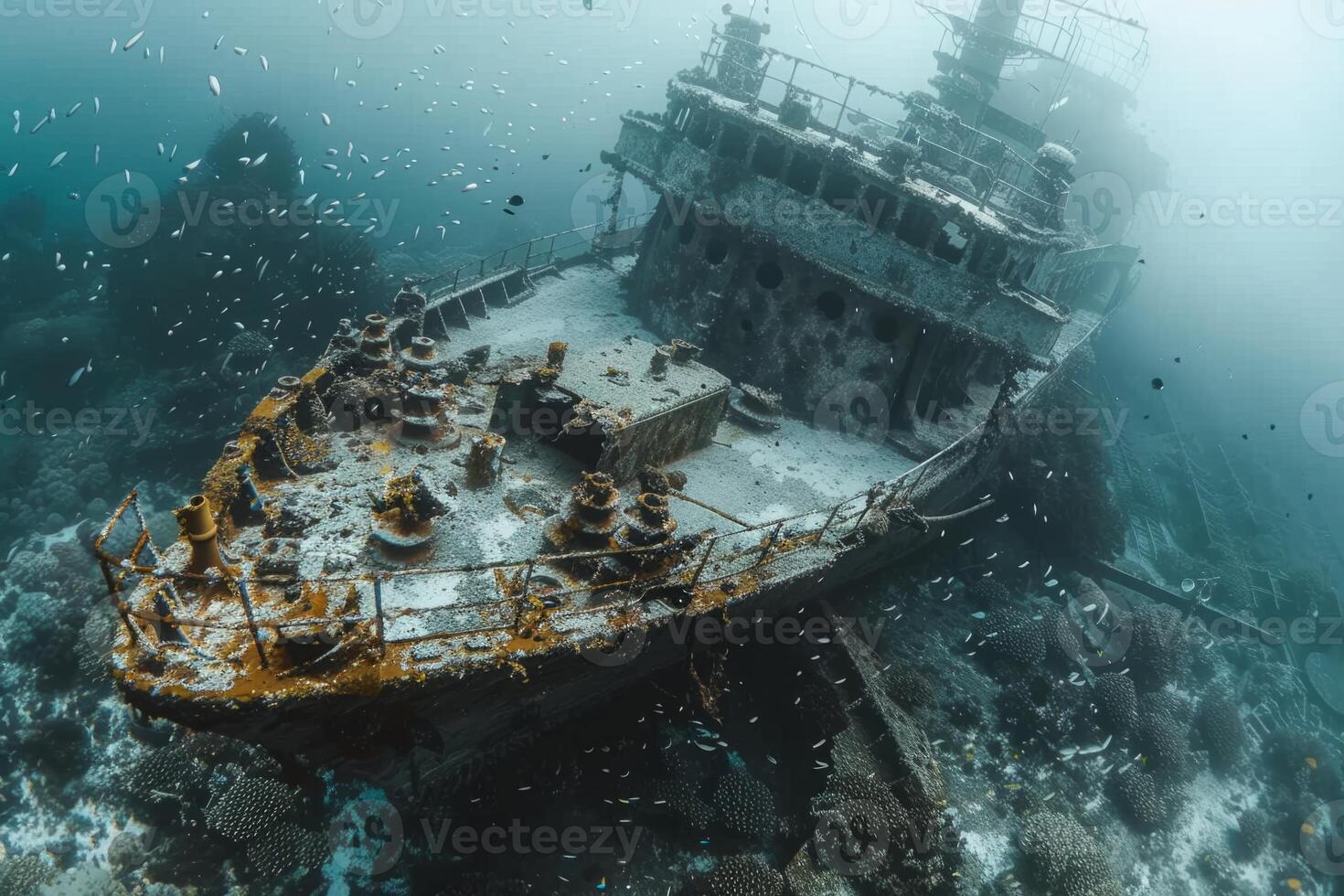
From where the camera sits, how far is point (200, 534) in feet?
18.0

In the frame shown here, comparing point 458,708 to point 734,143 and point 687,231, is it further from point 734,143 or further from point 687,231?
point 734,143

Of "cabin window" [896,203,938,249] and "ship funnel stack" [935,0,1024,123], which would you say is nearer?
"cabin window" [896,203,938,249]

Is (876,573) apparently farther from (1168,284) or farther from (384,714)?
(1168,284)

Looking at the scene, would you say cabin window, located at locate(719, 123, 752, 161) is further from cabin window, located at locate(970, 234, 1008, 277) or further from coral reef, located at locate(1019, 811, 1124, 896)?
coral reef, located at locate(1019, 811, 1124, 896)

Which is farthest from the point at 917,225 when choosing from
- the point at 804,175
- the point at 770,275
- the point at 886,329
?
the point at 770,275

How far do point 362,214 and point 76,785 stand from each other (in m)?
69.0

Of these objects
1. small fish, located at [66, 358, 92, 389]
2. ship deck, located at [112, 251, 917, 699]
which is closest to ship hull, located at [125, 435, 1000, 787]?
ship deck, located at [112, 251, 917, 699]

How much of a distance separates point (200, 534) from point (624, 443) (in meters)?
4.81

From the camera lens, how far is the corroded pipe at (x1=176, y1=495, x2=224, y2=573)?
5.34 m

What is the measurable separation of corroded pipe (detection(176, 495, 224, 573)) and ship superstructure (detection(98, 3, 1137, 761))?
0.11 feet

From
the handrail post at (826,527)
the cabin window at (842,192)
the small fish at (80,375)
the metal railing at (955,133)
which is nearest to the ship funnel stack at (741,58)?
the metal railing at (955,133)

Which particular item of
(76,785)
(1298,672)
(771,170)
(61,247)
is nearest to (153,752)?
(76,785)

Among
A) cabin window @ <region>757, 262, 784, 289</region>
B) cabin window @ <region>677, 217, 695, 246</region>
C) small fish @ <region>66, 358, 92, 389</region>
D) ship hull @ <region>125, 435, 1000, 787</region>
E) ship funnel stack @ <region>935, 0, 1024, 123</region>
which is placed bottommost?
small fish @ <region>66, 358, 92, 389</region>

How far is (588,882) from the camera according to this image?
8.45 meters
